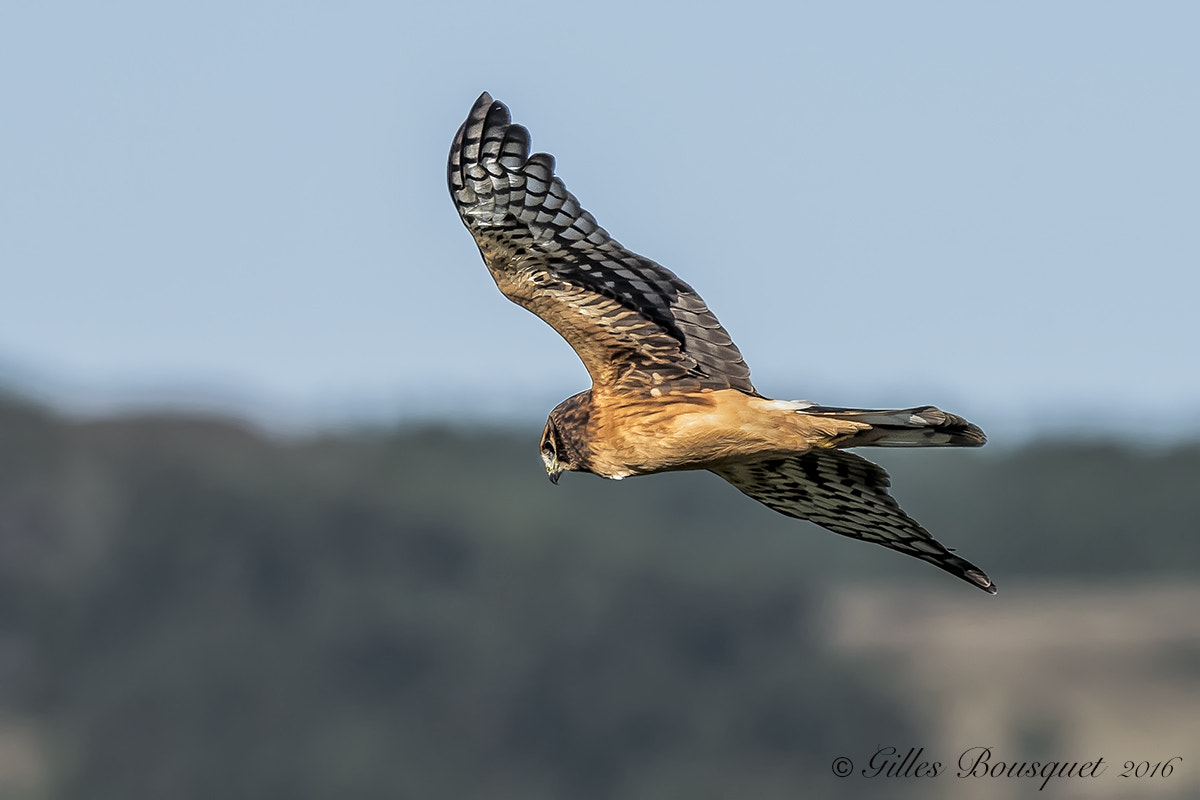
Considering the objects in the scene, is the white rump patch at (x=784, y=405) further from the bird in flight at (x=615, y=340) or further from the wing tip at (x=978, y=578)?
the wing tip at (x=978, y=578)

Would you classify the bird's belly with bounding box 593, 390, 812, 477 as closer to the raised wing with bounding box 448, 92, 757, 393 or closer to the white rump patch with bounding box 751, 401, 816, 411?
the white rump patch with bounding box 751, 401, 816, 411

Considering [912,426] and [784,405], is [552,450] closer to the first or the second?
[784,405]

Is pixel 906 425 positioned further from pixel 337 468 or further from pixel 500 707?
pixel 337 468

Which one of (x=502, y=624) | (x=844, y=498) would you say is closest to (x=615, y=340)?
(x=844, y=498)

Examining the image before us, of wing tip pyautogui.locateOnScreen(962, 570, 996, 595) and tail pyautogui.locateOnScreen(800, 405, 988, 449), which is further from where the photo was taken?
wing tip pyautogui.locateOnScreen(962, 570, 996, 595)

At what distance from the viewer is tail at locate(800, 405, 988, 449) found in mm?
10477

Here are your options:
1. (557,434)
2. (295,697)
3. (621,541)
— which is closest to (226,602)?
(295,697)

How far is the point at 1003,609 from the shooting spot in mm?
76812

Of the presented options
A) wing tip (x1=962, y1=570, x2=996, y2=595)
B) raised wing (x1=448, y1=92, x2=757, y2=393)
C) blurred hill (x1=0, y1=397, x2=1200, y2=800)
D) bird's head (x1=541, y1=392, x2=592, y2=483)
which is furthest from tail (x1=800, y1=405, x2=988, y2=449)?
blurred hill (x1=0, y1=397, x2=1200, y2=800)

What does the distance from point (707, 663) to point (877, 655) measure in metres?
6.83

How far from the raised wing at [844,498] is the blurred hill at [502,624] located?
54.1 meters

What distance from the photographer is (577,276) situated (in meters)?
11.2

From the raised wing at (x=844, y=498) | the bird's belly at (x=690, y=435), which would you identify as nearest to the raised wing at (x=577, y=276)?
the bird's belly at (x=690, y=435)

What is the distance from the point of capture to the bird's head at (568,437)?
11094 millimetres
